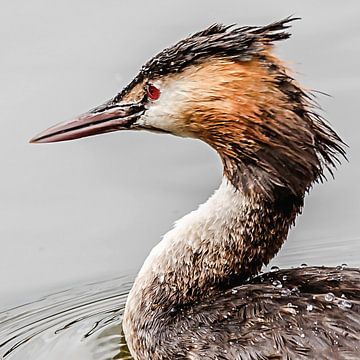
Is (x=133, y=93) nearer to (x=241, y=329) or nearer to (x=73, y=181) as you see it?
(x=241, y=329)

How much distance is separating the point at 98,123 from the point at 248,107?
0.70 m

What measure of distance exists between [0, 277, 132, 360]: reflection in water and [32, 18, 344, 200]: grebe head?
1.17 m

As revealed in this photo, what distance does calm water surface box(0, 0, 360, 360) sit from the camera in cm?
607

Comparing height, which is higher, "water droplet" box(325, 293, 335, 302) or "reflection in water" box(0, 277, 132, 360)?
"water droplet" box(325, 293, 335, 302)

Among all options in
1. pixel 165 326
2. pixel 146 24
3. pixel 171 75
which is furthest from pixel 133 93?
pixel 146 24

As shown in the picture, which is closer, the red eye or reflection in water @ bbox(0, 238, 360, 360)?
the red eye

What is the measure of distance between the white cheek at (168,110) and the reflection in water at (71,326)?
113cm

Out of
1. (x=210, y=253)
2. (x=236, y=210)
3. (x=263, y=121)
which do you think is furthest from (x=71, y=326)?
(x=263, y=121)

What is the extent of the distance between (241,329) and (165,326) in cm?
43

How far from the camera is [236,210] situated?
5051 mm

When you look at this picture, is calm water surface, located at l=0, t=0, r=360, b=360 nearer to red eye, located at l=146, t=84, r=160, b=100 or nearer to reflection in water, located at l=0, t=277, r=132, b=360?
reflection in water, located at l=0, t=277, r=132, b=360

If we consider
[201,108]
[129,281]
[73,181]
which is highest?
[201,108]

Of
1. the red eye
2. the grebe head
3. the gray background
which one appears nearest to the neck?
the grebe head

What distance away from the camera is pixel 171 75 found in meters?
4.98
